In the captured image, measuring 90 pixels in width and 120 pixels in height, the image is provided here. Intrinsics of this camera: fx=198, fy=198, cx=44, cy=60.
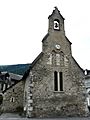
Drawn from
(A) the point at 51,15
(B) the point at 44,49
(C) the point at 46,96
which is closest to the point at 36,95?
(C) the point at 46,96

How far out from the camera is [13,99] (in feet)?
77.8

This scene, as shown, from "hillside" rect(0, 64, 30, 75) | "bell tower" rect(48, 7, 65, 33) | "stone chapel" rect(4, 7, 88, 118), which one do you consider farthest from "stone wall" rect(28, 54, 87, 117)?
"hillside" rect(0, 64, 30, 75)

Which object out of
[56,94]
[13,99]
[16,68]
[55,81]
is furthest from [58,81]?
[16,68]

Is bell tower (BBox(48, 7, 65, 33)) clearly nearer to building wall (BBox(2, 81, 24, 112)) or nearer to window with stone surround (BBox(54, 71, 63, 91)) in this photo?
window with stone surround (BBox(54, 71, 63, 91))

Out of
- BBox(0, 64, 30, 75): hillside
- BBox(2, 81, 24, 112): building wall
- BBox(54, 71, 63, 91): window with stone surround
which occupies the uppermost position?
BBox(0, 64, 30, 75): hillside

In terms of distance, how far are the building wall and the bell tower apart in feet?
26.8

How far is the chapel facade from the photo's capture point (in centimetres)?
1912

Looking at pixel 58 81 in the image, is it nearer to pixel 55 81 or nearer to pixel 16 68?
pixel 55 81

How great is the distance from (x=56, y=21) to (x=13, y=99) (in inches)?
413

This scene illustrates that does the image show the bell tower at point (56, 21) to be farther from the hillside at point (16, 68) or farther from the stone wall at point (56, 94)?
the hillside at point (16, 68)

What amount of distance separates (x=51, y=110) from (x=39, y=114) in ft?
4.13

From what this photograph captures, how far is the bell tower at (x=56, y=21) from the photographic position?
21483 mm

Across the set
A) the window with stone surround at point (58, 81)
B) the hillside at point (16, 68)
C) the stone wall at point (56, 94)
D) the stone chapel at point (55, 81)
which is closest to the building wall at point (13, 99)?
the stone chapel at point (55, 81)

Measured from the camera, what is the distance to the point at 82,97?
20562 millimetres
